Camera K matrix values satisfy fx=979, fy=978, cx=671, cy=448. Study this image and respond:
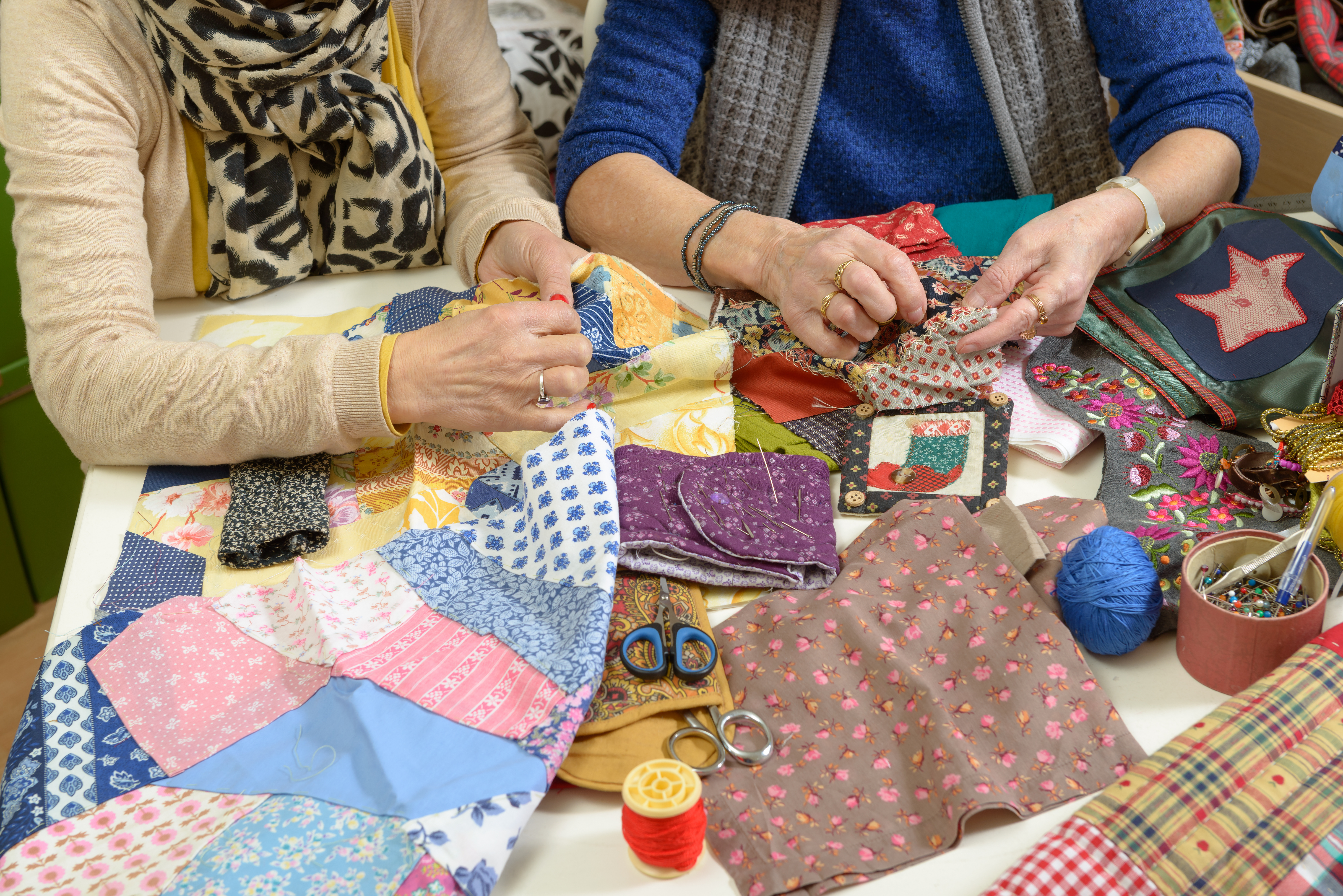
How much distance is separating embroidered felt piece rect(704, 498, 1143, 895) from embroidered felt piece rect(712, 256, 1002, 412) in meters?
0.21

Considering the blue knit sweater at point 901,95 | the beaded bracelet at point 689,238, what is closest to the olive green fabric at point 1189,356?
the blue knit sweater at point 901,95

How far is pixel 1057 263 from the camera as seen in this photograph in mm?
1091

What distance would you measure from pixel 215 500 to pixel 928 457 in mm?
733

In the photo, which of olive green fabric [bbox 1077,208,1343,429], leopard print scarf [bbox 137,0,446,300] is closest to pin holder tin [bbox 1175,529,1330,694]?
olive green fabric [bbox 1077,208,1343,429]

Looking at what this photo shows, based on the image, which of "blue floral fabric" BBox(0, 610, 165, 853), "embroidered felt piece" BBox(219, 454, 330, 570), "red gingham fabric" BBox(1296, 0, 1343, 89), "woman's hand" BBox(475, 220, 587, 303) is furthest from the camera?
"red gingham fabric" BBox(1296, 0, 1343, 89)

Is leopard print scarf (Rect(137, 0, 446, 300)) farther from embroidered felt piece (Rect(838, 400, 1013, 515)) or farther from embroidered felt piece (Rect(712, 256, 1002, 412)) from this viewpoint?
embroidered felt piece (Rect(838, 400, 1013, 515))

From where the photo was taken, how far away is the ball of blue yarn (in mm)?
Result: 770

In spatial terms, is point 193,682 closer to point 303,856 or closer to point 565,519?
point 303,856

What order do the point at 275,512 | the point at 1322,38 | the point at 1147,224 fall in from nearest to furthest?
the point at 275,512 < the point at 1147,224 < the point at 1322,38

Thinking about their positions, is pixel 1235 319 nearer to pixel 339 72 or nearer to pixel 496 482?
pixel 496 482

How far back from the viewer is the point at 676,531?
2.87 ft

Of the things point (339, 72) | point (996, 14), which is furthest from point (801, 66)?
point (339, 72)

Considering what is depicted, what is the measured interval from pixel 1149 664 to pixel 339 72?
1084 millimetres

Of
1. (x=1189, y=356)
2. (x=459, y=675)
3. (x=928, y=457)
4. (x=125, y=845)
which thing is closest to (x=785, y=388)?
(x=928, y=457)
